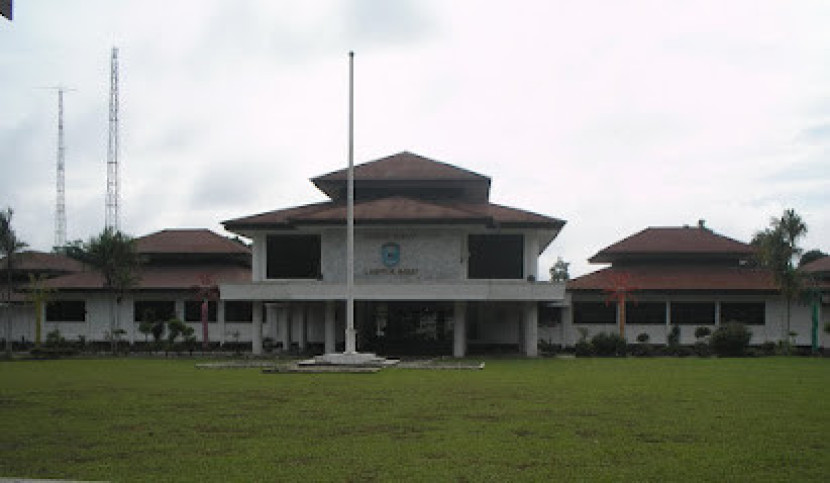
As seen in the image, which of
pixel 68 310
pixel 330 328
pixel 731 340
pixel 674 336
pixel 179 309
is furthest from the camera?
pixel 68 310

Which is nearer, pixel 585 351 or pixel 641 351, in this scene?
pixel 585 351

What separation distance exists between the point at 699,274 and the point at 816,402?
30.9 m

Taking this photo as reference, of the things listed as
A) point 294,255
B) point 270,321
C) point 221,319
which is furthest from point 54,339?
point 294,255

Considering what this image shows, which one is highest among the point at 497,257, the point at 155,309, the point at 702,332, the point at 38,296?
the point at 497,257

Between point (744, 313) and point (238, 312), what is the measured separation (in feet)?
85.9

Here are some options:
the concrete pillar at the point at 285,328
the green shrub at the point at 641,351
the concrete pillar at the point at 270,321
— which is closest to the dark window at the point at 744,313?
the green shrub at the point at 641,351

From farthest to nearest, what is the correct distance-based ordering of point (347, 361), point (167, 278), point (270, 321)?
point (270, 321)
point (167, 278)
point (347, 361)

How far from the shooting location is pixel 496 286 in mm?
35000

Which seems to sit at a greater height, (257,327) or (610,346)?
(257,327)

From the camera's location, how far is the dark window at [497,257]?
3900cm

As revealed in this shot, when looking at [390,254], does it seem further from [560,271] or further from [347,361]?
[560,271]

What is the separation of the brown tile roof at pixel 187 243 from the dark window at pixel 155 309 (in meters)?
3.13

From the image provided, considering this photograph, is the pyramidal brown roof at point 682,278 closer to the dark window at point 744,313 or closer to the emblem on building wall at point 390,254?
the dark window at point 744,313

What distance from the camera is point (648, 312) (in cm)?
4644
